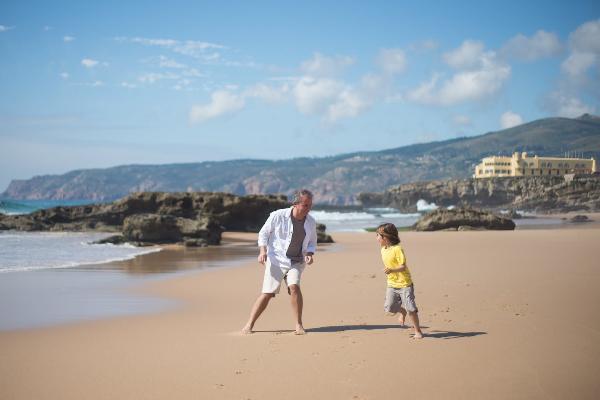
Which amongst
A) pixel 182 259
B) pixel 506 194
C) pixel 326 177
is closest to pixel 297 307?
pixel 182 259

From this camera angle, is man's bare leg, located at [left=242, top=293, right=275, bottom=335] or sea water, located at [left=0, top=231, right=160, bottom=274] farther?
sea water, located at [left=0, top=231, right=160, bottom=274]

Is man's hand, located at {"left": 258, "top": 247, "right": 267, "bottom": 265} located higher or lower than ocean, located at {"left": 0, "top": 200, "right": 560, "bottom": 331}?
higher

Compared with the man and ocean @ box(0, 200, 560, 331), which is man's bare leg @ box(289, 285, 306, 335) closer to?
the man

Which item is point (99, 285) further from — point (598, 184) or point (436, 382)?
point (598, 184)

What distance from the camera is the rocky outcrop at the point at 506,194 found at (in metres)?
64.4

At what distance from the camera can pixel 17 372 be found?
5.19 m

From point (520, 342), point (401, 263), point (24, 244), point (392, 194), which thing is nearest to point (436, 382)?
point (520, 342)

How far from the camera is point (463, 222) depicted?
29.3 meters

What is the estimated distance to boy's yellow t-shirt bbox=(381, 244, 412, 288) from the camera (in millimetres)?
6688

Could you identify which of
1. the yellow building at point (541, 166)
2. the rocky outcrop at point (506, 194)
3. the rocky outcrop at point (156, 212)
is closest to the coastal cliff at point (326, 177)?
the yellow building at point (541, 166)

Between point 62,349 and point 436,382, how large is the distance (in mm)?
3491

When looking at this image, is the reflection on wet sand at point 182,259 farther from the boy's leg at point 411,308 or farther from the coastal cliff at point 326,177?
the coastal cliff at point 326,177

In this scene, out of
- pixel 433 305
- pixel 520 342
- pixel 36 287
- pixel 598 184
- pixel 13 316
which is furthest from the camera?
pixel 598 184

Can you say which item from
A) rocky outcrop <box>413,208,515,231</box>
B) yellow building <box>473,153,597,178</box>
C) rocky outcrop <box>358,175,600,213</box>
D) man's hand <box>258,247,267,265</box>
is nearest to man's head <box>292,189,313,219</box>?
man's hand <box>258,247,267,265</box>
